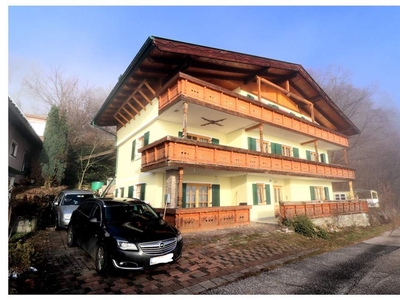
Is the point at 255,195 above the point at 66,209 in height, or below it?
above

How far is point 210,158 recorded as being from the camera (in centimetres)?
1191

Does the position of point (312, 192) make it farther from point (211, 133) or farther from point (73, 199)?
point (73, 199)

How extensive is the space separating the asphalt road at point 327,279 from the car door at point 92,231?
304 centimetres

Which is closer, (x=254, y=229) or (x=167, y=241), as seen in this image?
(x=167, y=241)

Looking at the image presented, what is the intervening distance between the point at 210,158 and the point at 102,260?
7586mm

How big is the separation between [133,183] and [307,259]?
39.1 ft

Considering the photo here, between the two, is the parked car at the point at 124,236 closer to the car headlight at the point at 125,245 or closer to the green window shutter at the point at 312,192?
the car headlight at the point at 125,245

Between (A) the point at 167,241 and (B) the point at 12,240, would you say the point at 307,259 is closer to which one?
(A) the point at 167,241

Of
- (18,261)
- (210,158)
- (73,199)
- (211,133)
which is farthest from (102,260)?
(211,133)

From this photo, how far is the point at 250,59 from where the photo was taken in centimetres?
1458

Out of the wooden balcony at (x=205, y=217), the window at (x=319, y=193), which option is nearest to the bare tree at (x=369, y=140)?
the window at (x=319, y=193)

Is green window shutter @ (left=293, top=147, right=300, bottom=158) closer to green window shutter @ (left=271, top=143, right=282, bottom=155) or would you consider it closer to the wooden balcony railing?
the wooden balcony railing

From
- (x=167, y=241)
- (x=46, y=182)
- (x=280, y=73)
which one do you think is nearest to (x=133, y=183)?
(x=46, y=182)

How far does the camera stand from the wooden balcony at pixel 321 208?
42.2 ft
